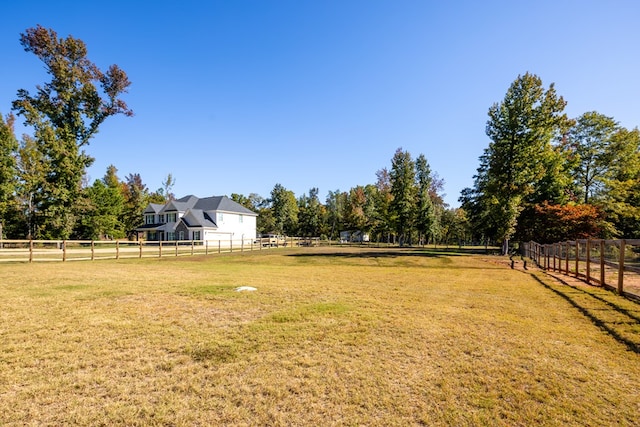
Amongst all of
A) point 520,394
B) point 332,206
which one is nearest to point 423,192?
point 332,206

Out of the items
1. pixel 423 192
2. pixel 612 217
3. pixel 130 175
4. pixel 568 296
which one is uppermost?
pixel 130 175

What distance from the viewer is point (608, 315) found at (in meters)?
6.69

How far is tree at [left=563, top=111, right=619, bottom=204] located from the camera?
3438 centimetres

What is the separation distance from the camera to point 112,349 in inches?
179

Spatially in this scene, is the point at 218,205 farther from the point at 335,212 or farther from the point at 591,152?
the point at 591,152

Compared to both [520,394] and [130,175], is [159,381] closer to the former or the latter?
[520,394]

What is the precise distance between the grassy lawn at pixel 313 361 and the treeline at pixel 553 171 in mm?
23005

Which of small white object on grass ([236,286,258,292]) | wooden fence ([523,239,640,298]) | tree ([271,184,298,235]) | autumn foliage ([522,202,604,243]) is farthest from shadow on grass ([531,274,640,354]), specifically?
tree ([271,184,298,235])

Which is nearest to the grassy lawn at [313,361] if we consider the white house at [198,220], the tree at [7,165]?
the tree at [7,165]

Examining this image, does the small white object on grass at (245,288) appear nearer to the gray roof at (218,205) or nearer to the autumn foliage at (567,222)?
the autumn foliage at (567,222)

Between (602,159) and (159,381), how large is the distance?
46574mm

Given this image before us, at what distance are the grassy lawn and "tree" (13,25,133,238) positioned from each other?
111 feet

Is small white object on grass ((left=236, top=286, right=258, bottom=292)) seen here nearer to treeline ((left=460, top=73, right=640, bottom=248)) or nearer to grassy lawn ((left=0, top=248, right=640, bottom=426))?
grassy lawn ((left=0, top=248, right=640, bottom=426))

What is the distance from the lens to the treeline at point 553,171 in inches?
1067
